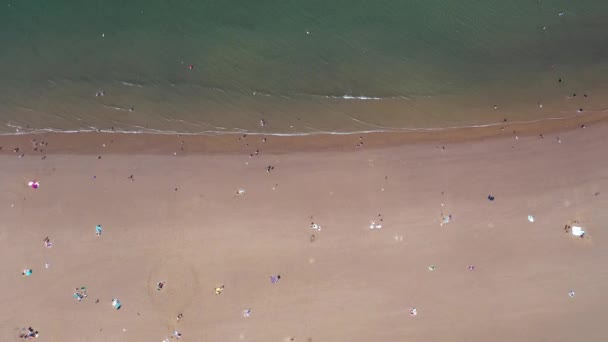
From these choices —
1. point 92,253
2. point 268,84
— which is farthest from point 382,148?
point 92,253

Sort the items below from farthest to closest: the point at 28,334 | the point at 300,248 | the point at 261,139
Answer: the point at 261,139, the point at 300,248, the point at 28,334

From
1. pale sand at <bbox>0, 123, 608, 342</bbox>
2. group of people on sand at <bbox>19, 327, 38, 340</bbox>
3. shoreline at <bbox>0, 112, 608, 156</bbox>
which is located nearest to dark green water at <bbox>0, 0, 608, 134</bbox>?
shoreline at <bbox>0, 112, 608, 156</bbox>

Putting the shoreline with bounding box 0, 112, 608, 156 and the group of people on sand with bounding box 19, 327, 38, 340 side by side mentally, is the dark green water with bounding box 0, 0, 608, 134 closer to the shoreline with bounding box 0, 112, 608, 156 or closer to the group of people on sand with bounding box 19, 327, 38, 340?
the shoreline with bounding box 0, 112, 608, 156

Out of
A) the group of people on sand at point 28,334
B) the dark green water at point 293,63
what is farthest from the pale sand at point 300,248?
the dark green water at point 293,63

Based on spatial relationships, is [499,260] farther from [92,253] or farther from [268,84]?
[92,253]

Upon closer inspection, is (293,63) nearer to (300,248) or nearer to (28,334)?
(300,248)

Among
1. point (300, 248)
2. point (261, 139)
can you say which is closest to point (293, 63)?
point (261, 139)

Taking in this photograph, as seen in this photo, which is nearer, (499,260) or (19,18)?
(499,260)
